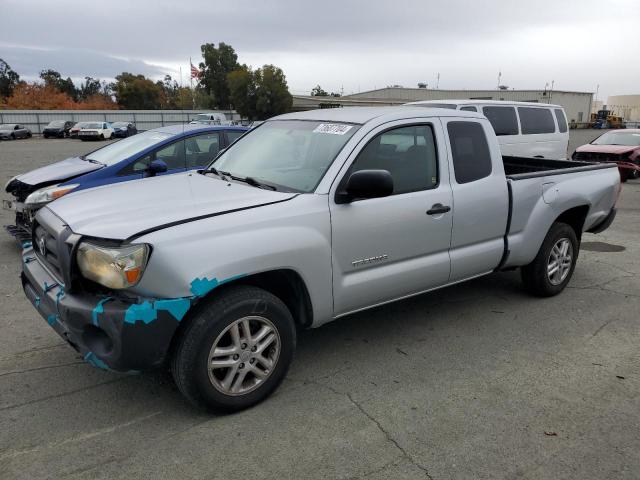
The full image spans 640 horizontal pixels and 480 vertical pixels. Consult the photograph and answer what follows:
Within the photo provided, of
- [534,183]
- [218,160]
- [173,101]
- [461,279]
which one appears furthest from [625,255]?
[173,101]

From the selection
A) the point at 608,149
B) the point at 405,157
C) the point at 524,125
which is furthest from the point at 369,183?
the point at 608,149

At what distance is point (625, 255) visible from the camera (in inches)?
277

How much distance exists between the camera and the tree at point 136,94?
75250 mm

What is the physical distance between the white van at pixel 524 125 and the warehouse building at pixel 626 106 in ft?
347

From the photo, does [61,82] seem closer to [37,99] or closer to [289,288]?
[37,99]

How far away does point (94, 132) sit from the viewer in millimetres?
37188

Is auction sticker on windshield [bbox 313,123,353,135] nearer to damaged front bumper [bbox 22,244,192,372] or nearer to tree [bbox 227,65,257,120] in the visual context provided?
damaged front bumper [bbox 22,244,192,372]

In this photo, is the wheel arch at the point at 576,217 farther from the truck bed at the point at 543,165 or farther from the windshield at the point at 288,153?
the windshield at the point at 288,153

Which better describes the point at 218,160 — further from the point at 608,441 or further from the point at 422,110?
the point at 608,441

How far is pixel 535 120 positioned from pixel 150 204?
10.7 metres

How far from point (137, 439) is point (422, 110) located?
10.2 feet

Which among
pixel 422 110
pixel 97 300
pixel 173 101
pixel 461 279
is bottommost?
pixel 461 279

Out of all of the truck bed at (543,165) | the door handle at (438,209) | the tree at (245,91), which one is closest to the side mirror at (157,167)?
the door handle at (438,209)

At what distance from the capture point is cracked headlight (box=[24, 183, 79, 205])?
6199 mm
